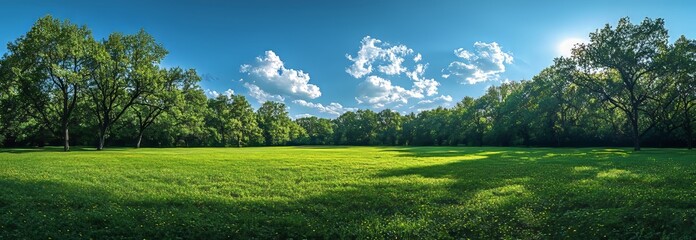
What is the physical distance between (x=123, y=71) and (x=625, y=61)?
2693 inches

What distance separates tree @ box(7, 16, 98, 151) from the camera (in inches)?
1877

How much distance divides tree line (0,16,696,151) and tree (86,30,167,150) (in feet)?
0.48

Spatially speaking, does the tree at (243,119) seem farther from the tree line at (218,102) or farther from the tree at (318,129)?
the tree at (318,129)

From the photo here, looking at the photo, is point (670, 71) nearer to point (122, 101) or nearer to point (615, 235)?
point (615, 235)

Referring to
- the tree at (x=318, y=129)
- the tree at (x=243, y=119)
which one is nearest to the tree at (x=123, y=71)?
the tree at (x=243, y=119)

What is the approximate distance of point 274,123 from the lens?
126000 mm

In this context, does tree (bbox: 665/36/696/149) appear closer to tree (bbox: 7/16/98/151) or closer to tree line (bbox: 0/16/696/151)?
tree line (bbox: 0/16/696/151)

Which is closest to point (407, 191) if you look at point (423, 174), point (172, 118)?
point (423, 174)

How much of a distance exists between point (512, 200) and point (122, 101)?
62.0 m

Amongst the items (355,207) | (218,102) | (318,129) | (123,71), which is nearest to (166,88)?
(123,71)

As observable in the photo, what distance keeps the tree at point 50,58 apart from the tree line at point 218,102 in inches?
5.0

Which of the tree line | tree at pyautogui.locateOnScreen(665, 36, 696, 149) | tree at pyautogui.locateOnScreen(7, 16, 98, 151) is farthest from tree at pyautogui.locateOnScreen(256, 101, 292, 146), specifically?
tree at pyautogui.locateOnScreen(665, 36, 696, 149)

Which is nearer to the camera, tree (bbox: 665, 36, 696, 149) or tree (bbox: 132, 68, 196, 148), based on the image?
tree (bbox: 665, 36, 696, 149)

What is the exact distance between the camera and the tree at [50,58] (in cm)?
4769
